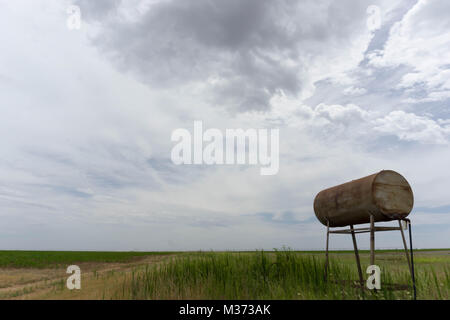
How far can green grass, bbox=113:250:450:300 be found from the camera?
830 cm

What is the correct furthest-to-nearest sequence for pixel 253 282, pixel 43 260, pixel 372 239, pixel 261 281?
pixel 43 260
pixel 261 281
pixel 253 282
pixel 372 239

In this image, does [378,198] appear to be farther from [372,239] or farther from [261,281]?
[261,281]

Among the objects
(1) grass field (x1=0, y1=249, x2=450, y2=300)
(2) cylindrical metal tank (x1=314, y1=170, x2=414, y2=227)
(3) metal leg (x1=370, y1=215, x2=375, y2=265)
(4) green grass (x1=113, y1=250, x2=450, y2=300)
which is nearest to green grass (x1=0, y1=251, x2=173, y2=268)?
(1) grass field (x1=0, y1=249, x2=450, y2=300)

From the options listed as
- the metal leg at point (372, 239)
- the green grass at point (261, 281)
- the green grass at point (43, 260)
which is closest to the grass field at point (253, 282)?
the green grass at point (261, 281)

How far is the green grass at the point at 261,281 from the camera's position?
8305 millimetres

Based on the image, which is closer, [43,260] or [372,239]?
[372,239]

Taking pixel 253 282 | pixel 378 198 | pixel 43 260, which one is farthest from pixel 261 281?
pixel 43 260

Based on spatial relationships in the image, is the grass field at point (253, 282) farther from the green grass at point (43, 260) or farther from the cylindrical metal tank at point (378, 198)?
the green grass at point (43, 260)

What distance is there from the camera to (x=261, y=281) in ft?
31.3

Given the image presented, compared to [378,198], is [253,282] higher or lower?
lower

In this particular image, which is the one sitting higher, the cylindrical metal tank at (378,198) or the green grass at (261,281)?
the cylindrical metal tank at (378,198)

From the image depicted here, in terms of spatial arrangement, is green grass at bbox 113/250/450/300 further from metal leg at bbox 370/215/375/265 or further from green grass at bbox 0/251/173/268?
green grass at bbox 0/251/173/268
